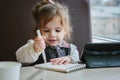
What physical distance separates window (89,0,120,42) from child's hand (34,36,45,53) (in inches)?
33.2

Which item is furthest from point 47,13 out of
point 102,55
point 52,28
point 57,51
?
point 102,55

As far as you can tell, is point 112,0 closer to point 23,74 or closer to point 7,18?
point 7,18

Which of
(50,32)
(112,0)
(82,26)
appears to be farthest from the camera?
(112,0)

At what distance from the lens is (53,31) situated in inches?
51.1

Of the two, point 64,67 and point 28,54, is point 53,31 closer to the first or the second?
point 28,54

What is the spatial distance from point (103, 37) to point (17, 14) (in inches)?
28.7

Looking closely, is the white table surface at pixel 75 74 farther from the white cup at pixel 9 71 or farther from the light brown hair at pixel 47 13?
the light brown hair at pixel 47 13

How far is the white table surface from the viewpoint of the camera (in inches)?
33.0

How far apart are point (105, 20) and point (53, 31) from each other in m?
0.68

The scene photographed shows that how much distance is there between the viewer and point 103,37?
1849 mm

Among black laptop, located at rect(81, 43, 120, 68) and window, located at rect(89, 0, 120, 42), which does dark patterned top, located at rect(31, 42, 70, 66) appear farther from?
window, located at rect(89, 0, 120, 42)

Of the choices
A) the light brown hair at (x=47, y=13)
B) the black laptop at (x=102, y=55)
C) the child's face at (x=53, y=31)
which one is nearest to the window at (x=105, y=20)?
the light brown hair at (x=47, y=13)

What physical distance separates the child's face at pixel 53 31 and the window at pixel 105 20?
0.50 metres

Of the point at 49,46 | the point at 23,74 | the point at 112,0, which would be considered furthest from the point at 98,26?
the point at 23,74
